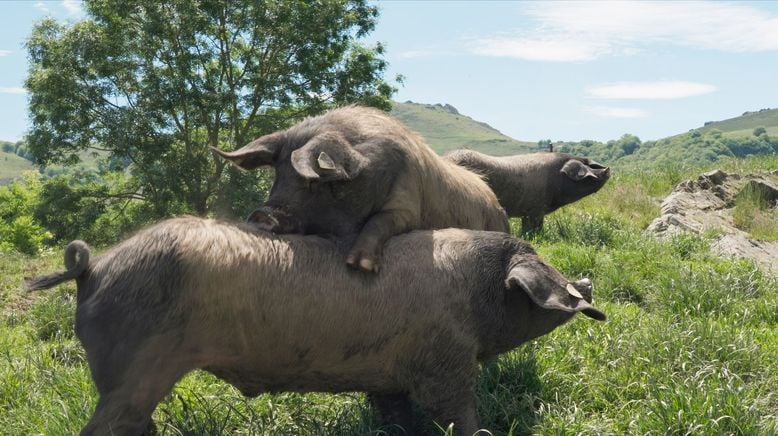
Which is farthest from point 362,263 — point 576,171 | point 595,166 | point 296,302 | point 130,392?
point 595,166

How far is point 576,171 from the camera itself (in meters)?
11.5

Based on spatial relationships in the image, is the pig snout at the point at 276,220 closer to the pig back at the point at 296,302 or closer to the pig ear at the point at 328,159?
the pig back at the point at 296,302

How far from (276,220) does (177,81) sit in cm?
2266

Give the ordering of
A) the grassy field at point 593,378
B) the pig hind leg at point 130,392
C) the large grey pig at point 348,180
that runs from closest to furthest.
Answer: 1. the pig hind leg at point 130,392
2. the large grey pig at point 348,180
3. the grassy field at point 593,378

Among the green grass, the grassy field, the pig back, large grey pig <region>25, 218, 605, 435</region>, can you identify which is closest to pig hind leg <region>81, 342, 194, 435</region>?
large grey pig <region>25, 218, 605, 435</region>

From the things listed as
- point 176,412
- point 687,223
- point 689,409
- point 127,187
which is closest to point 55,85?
point 127,187

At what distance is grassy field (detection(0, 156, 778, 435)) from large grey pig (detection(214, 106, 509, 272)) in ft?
3.90

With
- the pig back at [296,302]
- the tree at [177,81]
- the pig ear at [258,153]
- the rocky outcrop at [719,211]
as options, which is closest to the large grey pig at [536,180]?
the rocky outcrop at [719,211]

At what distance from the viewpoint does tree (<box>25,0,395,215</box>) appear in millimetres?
25625

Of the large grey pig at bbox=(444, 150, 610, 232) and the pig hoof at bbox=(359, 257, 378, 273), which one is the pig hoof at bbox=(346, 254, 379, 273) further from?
the large grey pig at bbox=(444, 150, 610, 232)

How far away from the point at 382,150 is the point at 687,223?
8.67 m

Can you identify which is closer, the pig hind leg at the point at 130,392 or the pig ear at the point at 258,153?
the pig hind leg at the point at 130,392

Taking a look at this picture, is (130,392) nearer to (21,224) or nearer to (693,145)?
(21,224)

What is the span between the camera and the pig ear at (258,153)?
15.0 feet
